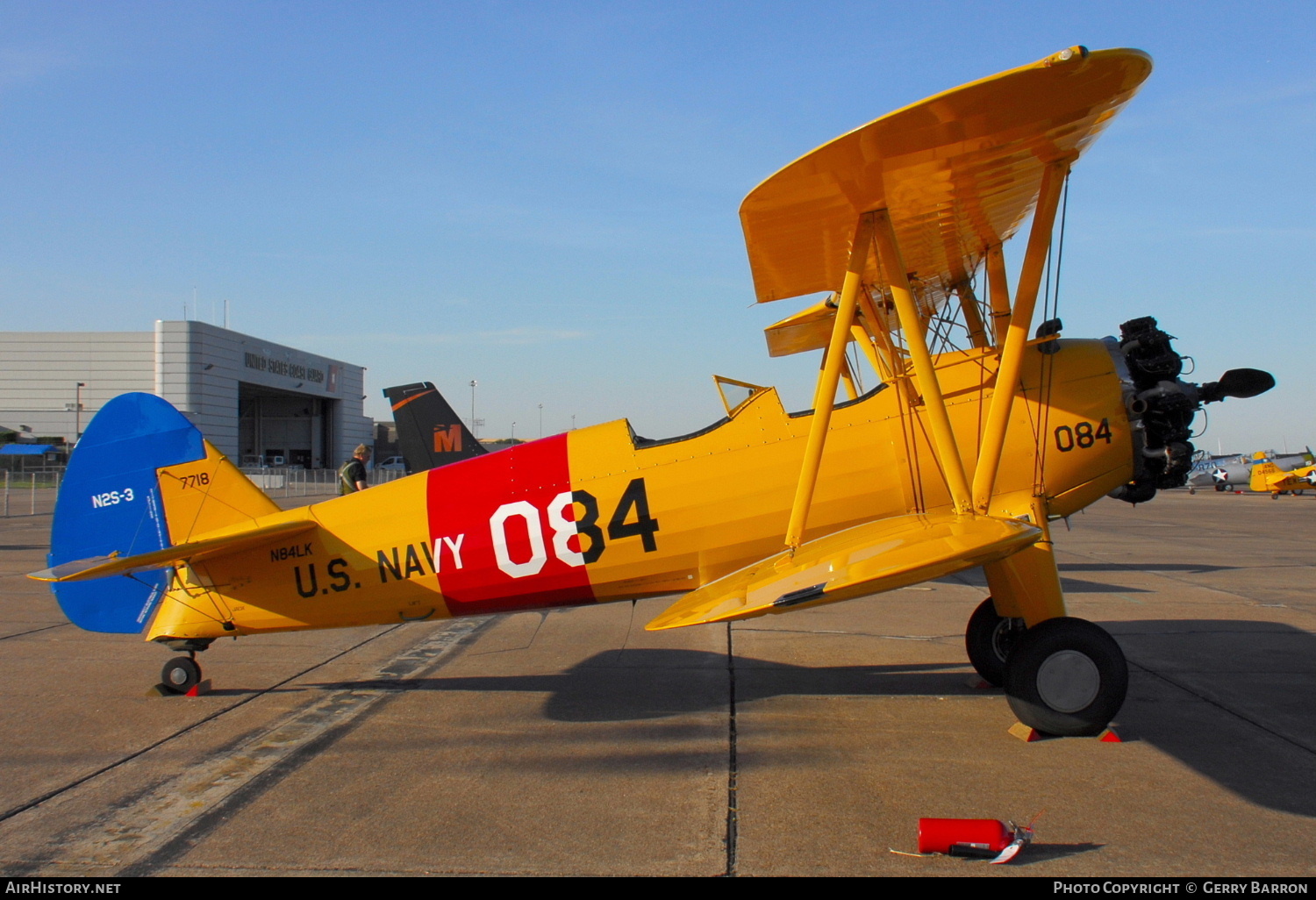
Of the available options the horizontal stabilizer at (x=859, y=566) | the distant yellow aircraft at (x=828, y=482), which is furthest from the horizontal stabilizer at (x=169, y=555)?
the horizontal stabilizer at (x=859, y=566)

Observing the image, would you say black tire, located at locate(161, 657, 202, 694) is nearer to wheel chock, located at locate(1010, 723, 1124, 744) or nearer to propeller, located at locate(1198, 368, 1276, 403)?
wheel chock, located at locate(1010, 723, 1124, 744)

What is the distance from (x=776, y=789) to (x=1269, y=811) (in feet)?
6.86

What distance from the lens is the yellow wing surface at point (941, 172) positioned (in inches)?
157

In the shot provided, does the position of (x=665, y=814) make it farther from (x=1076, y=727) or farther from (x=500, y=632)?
(x=500, y=632)

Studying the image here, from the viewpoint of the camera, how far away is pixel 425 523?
227 inches

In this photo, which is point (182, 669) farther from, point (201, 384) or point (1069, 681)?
point (201, 384)

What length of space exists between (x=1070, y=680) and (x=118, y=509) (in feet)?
20.2

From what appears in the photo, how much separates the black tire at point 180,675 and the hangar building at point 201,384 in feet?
152

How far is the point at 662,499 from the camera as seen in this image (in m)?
5.40

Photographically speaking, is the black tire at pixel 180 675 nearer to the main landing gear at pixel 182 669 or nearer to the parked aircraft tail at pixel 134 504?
the main landing gear at pixel 182 669

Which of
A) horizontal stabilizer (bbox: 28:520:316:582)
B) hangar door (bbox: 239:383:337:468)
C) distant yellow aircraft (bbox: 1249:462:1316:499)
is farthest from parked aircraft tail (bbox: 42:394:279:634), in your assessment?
hangar door (bbox: 239:383:337:468)

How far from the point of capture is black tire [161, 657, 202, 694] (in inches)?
235

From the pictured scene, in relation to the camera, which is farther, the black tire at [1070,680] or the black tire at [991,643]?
the black tire at [991,643]

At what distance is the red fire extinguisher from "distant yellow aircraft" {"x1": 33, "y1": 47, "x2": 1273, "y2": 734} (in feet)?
3.33
